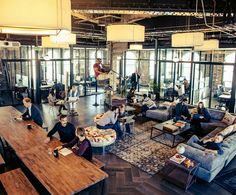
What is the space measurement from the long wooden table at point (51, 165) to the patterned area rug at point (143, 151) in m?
2.19

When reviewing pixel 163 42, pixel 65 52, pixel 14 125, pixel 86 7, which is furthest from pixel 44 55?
pixel 86 7

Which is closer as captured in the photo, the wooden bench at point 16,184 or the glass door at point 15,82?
the wooden bench at point 16,184

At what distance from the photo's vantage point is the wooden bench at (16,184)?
3.61 metres

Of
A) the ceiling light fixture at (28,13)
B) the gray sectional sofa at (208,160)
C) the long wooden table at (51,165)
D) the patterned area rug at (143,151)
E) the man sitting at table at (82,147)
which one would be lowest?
the patterned area rug at (143,151)

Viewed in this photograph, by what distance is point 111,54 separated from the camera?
9.68 metres

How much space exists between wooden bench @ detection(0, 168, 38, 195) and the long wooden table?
0.35 meters

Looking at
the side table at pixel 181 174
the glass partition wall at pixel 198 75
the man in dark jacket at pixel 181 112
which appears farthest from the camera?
the glass partition wall at pixel 198 75

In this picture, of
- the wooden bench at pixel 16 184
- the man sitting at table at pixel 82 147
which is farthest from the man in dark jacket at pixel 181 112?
the wooden bench at pixel 16 184

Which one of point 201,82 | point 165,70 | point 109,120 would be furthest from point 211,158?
point 165,70

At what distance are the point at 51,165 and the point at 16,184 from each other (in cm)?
69

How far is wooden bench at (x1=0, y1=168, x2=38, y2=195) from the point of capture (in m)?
3.61

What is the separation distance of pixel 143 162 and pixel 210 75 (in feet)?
26.4

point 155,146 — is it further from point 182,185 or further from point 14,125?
point 14,125

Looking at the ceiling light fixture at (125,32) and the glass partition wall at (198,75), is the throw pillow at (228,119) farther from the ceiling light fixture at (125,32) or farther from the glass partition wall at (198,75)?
the ceiling light fixture at (125,32)
